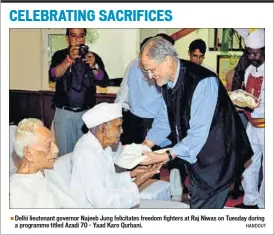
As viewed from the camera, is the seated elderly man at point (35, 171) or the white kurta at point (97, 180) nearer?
the seated elderly man at point (35, 171)

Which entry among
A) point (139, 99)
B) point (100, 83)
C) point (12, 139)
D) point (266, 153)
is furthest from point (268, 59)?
point (12, 139)

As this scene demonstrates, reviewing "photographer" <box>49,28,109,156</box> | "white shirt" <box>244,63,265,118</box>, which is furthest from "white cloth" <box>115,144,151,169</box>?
"white shirt" <box>244,63,265,118</box>

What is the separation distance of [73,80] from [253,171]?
87 cm

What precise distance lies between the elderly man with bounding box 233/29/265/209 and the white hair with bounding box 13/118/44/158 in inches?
35.3

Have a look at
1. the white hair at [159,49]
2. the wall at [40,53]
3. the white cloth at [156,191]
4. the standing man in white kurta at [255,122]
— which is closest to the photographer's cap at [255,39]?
the standing man in white kurta at [255,122]

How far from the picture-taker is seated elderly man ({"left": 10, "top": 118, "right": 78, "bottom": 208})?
218 centimetres

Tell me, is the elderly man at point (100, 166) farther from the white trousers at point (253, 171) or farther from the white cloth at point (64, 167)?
the white trousers at point (253, 171)

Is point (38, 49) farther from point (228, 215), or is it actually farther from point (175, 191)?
point (228, 215)

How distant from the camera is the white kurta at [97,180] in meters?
2.28

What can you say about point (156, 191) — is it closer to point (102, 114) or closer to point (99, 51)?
point (102, 114)

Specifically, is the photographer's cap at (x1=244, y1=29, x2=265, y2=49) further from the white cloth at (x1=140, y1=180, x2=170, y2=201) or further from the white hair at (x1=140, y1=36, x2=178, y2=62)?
the white cloth at (x1=140, y1=180, x2=170, y2=201)

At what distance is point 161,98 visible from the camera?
2393 mm

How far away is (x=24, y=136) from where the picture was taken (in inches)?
85.2

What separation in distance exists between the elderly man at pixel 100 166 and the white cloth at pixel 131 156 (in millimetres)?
40
